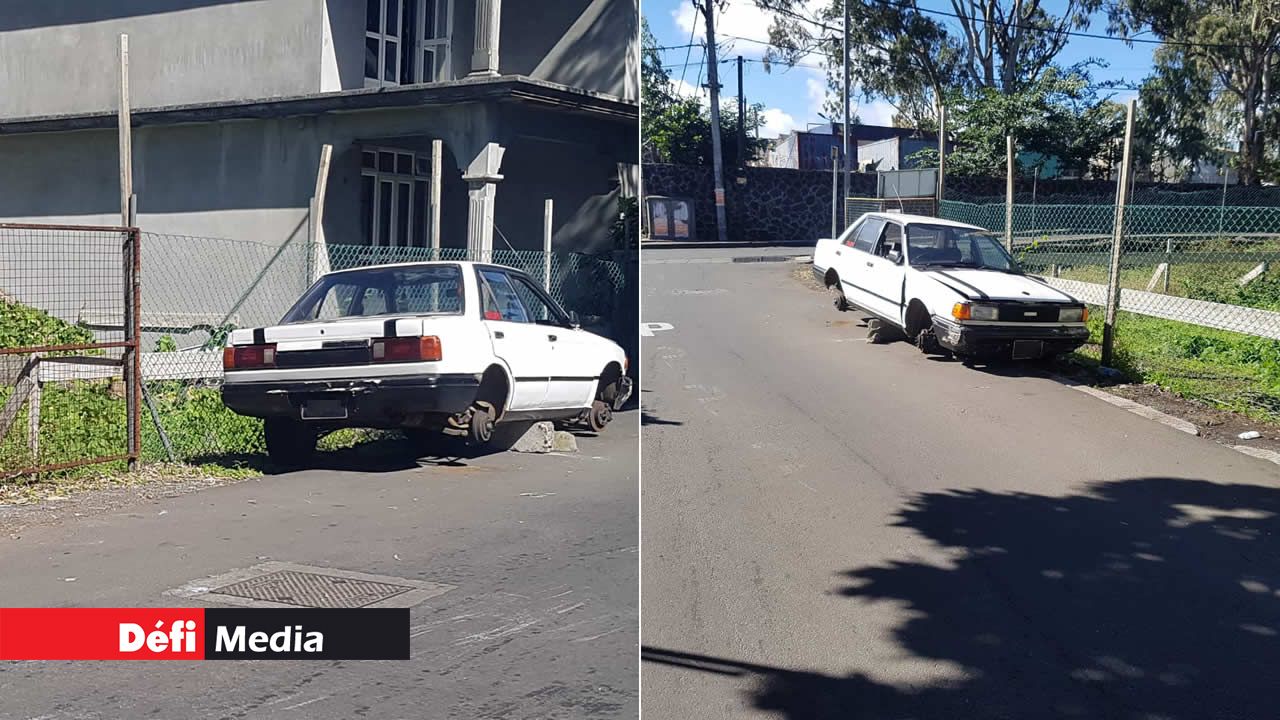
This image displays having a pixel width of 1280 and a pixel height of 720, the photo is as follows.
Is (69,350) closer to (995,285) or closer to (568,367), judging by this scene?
(568,367)

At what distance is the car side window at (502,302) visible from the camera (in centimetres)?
276

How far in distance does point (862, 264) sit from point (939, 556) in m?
7.30

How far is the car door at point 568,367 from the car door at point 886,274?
8.83 metres

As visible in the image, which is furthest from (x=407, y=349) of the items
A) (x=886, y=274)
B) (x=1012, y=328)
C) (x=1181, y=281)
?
(x=1181, y=281)

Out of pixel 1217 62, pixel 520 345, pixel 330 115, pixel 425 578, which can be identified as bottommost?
pixel 425 578

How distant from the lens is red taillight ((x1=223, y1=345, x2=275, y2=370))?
4020 mm

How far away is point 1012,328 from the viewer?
33.6ft

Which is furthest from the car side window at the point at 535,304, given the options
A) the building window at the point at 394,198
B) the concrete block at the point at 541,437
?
the building window at the point at 394,198

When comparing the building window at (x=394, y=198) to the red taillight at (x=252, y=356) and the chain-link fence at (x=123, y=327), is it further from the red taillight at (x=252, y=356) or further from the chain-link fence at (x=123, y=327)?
the red taillight at (x=252, y=356)

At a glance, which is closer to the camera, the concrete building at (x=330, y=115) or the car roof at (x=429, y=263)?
the car roof at (x=429, y=263)

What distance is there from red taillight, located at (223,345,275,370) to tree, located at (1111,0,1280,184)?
10.3 metres

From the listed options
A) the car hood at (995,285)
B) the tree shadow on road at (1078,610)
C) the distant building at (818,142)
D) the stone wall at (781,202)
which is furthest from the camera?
the distant building at (818,142)

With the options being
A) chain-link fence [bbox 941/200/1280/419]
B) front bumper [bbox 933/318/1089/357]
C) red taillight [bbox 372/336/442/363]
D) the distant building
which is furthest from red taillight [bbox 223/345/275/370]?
the distant building

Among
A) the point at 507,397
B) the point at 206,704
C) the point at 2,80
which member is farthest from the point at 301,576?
the point at 2,80
